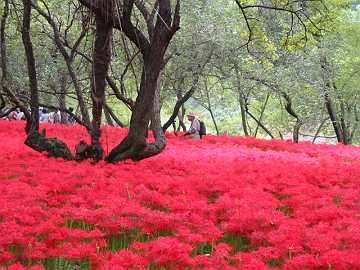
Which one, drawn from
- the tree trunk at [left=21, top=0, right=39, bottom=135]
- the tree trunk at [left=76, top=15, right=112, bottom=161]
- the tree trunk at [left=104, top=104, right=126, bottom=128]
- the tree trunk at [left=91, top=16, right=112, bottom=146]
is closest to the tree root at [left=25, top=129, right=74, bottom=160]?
the tree trunk at [left=21, top=0, right=39, bottom=135]

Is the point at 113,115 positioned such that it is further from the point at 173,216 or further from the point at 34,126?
the point at 173,216

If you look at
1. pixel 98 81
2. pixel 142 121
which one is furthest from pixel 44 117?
pixel 142 121

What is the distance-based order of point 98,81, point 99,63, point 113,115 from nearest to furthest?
point 99,63
point 98,81
point 113,115

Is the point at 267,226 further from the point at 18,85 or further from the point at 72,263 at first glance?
the point at 18,85

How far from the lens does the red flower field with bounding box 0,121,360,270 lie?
4.96m

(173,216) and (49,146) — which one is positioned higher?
(49,146)

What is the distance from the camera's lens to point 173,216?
21.2ft

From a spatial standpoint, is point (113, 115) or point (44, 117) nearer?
point (113, 115)

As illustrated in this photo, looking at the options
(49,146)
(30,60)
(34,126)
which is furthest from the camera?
(34,126)

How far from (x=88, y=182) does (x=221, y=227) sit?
2.72 metres

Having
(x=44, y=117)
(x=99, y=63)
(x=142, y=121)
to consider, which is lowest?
(x=142, y=121)

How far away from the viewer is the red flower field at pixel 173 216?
4965 millimetres

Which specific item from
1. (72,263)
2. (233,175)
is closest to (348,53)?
(233,175)

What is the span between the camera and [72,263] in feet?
16.7
